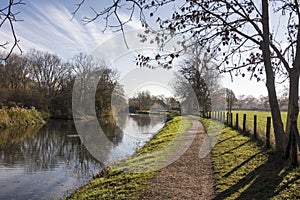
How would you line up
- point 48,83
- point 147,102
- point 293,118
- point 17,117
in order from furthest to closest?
point 147,102 → point 48,83 → point 17,117 → point 293,118

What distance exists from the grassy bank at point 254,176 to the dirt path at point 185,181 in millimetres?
228

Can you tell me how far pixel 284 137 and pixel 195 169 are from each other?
2.44 metres

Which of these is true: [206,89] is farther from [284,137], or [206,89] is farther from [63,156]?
[284,137]

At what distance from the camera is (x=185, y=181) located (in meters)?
6.19

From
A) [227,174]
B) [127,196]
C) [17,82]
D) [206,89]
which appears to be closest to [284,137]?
[227,174]

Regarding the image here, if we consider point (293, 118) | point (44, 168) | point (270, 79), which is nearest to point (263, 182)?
point (293, 118)

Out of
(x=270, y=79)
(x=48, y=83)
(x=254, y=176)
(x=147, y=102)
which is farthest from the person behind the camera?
(x=147, y=102)

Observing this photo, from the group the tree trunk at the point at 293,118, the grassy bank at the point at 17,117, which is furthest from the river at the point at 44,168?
the grassy bank at the point at 17,117

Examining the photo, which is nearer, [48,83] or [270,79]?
[270,79]

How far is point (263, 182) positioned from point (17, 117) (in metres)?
26.2

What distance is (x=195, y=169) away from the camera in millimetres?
7270

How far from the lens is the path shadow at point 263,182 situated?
5.06 m

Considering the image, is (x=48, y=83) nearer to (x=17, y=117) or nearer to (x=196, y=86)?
(x=17, y=117)

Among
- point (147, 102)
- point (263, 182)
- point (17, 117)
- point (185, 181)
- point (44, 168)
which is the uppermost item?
point (147, 102)
